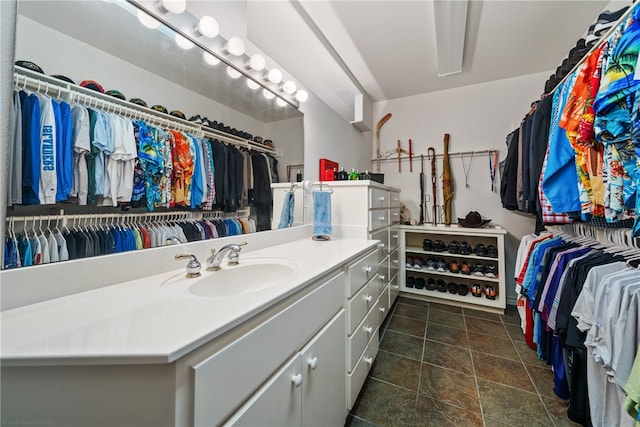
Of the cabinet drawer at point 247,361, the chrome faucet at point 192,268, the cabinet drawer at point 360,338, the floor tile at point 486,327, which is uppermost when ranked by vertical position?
the chrome faucet at point 192,268

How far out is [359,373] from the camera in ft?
4.12

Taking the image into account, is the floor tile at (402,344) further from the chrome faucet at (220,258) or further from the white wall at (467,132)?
the white wall at (467,132)

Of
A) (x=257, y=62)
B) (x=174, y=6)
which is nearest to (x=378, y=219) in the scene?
(x=257, y=62)


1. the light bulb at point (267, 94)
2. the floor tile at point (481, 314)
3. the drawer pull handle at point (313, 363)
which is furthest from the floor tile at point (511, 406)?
the light bulb at point (267, 94)

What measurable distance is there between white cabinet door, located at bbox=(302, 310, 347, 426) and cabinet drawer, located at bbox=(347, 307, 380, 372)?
8cm

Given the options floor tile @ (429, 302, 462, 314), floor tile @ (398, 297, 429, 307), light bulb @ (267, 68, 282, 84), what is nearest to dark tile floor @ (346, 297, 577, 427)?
floor tile @ (429, 302, 462, 314)

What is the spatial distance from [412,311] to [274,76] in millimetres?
2467

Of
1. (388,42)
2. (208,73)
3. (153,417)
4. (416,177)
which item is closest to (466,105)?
(416,177)

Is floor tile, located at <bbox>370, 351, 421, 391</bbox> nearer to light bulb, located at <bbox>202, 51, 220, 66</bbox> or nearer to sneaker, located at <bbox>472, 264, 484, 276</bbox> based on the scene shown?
sneaker, located at <bbox>472, 264, 484, 276</bbox>

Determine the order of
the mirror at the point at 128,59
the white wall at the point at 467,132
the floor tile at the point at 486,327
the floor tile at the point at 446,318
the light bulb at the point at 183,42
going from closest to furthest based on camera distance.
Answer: the mirror at the point at 128,59
the light bulb at the point at 183,42
the floor tile at the point at 486,327
the floor tile at the point at 446,318
the white wall at the point at 467,132

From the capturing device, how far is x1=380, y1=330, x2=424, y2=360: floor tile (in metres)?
1.70

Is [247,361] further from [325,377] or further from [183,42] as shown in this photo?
[183,42]

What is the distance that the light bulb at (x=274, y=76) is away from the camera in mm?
1480

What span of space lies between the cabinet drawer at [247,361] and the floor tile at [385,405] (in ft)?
2.60
